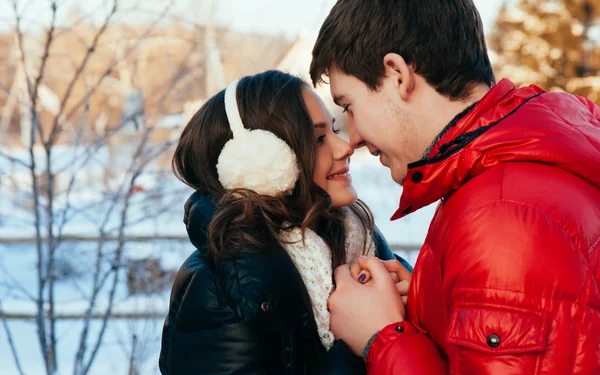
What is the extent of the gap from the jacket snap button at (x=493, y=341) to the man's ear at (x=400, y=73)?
0.68 meters

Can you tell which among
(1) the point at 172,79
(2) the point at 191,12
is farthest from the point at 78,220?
(1) the point at 172,79

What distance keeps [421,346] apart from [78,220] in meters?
7.78

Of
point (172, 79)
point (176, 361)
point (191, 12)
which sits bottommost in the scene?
point (176, 361)

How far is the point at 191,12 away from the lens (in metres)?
4.99

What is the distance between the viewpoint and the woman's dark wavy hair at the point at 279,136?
2.01 metres

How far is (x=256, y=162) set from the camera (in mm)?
2025

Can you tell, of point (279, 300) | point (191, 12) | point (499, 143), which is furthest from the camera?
point (191, 12)

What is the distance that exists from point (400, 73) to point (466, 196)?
43cm

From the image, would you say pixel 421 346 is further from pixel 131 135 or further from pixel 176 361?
pixel 131 135

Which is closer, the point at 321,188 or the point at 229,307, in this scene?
the point at 229,307

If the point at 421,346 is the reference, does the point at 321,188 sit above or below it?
above

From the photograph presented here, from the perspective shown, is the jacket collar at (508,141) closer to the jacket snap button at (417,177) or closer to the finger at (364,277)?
the jacket snap button at (417,177)

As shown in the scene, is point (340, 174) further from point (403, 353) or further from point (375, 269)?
point (403, 353)

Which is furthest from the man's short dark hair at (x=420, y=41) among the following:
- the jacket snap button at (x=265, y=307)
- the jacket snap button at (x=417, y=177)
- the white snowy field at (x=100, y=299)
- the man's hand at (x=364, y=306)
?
the white snowy field at (x=100, y=299)
